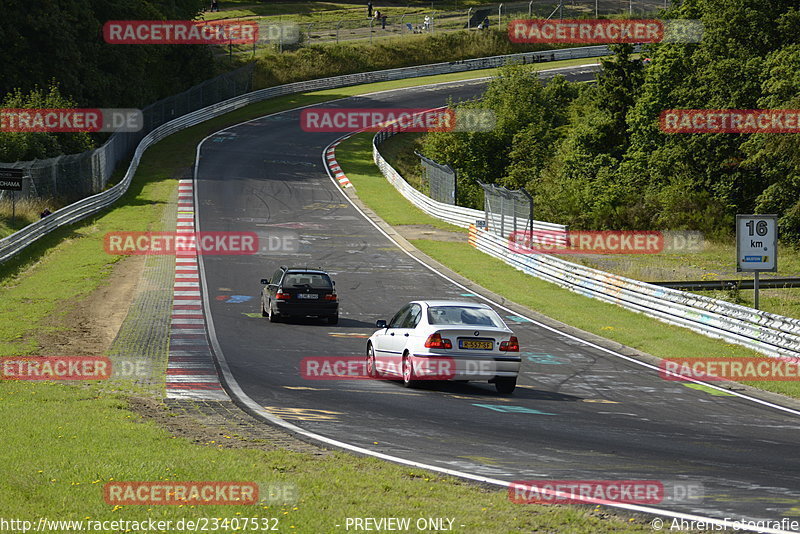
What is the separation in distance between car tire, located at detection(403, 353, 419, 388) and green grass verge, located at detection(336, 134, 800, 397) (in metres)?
6.28

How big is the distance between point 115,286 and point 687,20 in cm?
3641

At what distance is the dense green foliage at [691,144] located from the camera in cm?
4153

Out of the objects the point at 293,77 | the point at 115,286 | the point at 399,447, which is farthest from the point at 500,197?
the point at 293,77

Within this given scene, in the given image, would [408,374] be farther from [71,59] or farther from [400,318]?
[71,59]

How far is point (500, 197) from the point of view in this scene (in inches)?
1489

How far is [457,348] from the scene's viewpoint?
14805 mm

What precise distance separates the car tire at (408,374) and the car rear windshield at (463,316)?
79cm

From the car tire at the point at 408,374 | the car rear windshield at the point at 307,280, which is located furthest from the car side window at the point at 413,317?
the car rear windshield at the point at 307,280

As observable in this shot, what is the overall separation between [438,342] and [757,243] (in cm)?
960

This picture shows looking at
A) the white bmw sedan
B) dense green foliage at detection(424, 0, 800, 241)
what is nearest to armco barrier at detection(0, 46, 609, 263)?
the white bmw sedan
